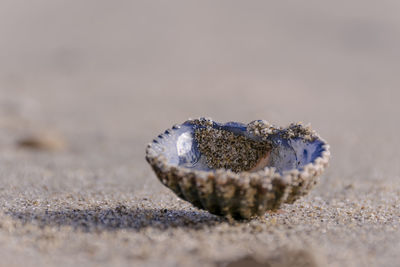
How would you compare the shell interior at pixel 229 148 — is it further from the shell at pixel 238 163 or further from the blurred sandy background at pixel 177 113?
the blurred sandy background at pixel 177 113

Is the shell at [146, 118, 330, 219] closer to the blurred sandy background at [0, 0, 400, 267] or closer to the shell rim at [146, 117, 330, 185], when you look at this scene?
the shell rim at [146, 117, 330, 185]

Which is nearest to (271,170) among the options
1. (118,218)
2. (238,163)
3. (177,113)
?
(238,163)

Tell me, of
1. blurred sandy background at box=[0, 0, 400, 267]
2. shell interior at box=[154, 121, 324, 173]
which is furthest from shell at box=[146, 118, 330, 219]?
blurred sandy background at box=[0, 0, 400, 267]

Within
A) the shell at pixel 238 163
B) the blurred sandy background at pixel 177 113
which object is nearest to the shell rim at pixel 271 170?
the shell at pixel 238 163

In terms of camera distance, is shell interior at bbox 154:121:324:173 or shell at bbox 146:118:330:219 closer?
shell at bbox 146:118:330:219

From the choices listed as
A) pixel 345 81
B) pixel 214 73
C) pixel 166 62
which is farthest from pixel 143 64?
pixel 345 81
